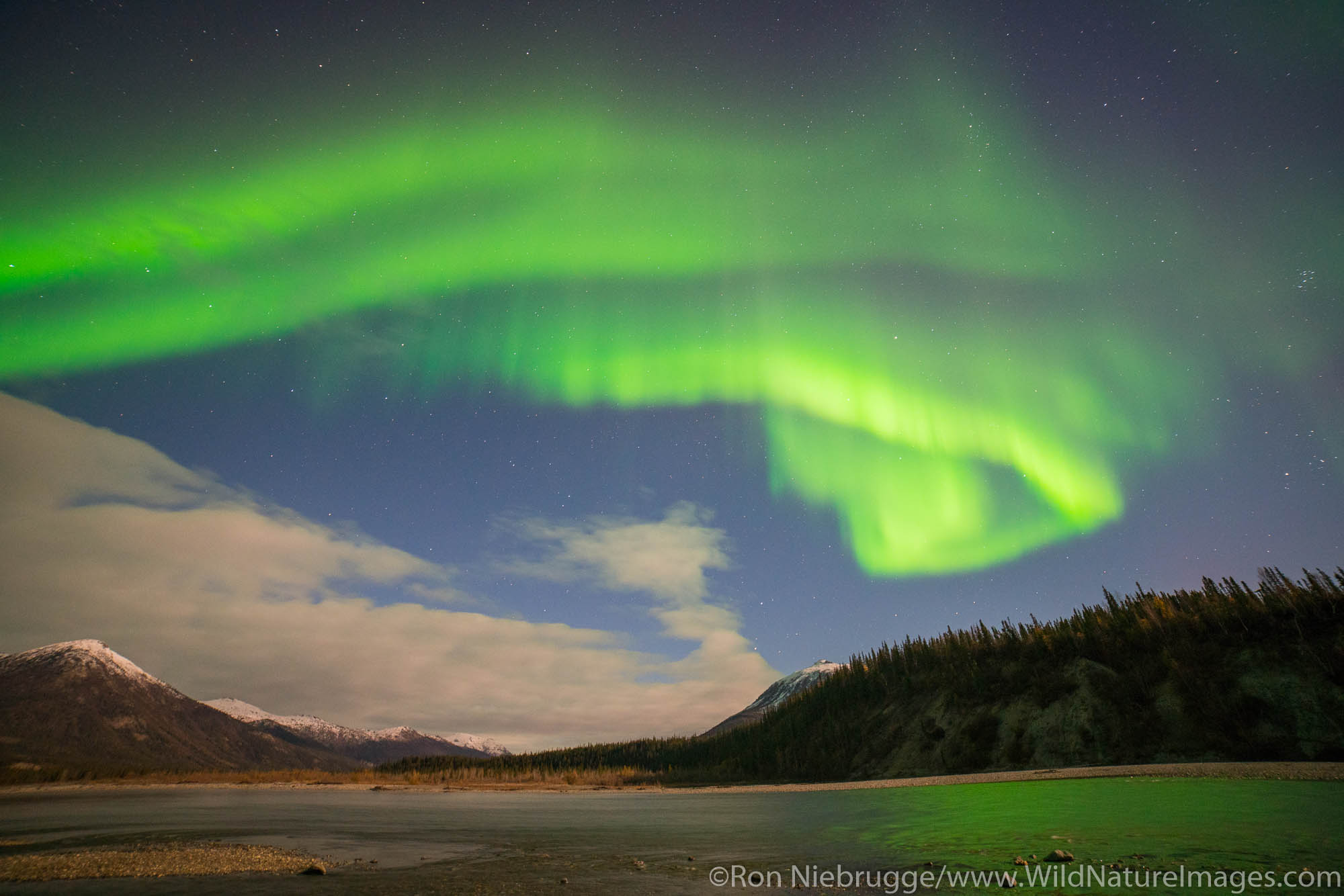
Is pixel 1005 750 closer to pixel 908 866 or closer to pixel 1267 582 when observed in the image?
pixel 1267 582

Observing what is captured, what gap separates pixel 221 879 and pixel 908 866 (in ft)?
38.8

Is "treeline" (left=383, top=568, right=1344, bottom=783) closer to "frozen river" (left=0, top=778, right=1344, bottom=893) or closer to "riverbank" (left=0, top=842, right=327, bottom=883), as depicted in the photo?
"frozen river" (left=0, top=778, right=1344, bottom=893)

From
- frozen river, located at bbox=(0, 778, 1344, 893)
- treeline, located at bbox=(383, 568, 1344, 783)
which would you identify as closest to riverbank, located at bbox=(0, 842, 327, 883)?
frozen river, located at bbox=(0, 778, 1344, 893)

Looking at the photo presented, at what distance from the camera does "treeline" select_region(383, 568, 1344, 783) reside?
4738 centimetres

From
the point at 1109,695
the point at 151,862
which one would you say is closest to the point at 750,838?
the point at 151,862

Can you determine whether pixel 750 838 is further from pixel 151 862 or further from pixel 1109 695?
pixel 1109 695

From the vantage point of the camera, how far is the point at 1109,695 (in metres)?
60.0

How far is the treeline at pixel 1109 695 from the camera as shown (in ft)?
155

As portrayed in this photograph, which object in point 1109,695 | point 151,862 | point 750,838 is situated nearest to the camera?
point 151,862

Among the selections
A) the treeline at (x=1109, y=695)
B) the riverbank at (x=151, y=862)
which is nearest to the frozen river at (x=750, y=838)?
the riverbank at (x=151, y=862)

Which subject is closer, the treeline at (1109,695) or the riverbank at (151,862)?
the riverbank at (151,862)

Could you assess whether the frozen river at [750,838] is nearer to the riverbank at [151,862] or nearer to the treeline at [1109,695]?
the riverbank at [151,862]

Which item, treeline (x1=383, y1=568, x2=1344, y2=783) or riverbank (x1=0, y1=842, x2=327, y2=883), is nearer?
riverbank (x1=0, y1=842, x2=327, y2=883)

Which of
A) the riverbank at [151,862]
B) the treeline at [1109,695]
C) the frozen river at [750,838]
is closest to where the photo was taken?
the frozen river at [750,838]
